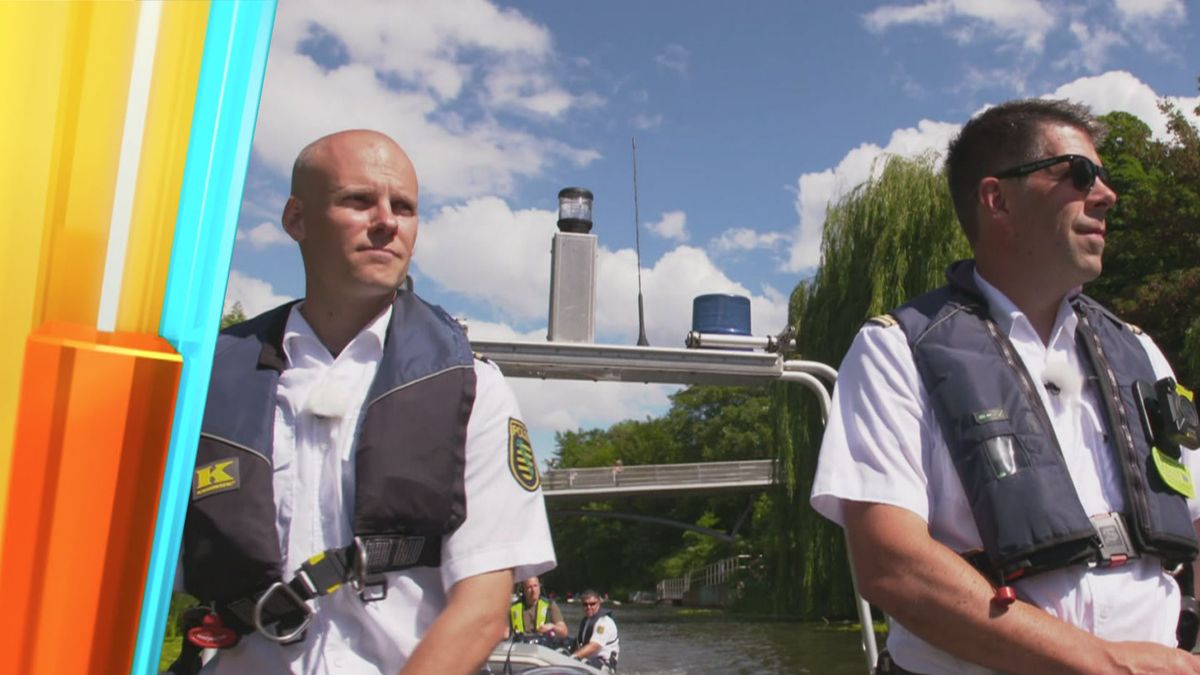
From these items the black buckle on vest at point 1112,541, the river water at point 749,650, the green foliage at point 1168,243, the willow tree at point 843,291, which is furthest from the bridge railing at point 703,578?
the black buckle on vest at point 1112,541

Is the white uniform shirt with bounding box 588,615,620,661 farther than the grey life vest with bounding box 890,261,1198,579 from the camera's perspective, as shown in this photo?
Yes

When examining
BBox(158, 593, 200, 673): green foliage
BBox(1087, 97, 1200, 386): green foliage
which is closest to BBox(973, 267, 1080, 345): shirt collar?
BBox(158, 593, 200, 673): green foliage

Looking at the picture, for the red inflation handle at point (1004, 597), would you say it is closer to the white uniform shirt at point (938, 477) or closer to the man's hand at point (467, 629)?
the white uniform shirt at point (938, 477)

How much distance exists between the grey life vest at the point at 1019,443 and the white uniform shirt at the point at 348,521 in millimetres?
778

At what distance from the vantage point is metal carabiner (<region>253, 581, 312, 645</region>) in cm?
165

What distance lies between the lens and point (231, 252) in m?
0.63

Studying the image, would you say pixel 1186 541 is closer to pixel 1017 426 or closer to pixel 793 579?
pixel 1017 426

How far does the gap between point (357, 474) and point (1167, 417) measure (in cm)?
155

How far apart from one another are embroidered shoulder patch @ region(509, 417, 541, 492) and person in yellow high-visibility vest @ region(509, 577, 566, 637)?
9.19 m

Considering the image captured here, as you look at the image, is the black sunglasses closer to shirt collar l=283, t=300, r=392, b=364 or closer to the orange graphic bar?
shirt collar l=283, t=300, r=392, b=364

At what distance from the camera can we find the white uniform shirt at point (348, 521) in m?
1.71

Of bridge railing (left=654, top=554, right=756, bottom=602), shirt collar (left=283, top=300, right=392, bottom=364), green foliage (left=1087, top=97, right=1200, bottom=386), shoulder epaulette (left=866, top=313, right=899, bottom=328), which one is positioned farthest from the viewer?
bridge railing (left=654, top=554, right=756, bottom=602)

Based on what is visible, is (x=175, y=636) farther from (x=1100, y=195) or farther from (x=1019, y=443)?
(x=1100, y=195)

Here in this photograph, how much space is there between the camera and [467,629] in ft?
5.49
